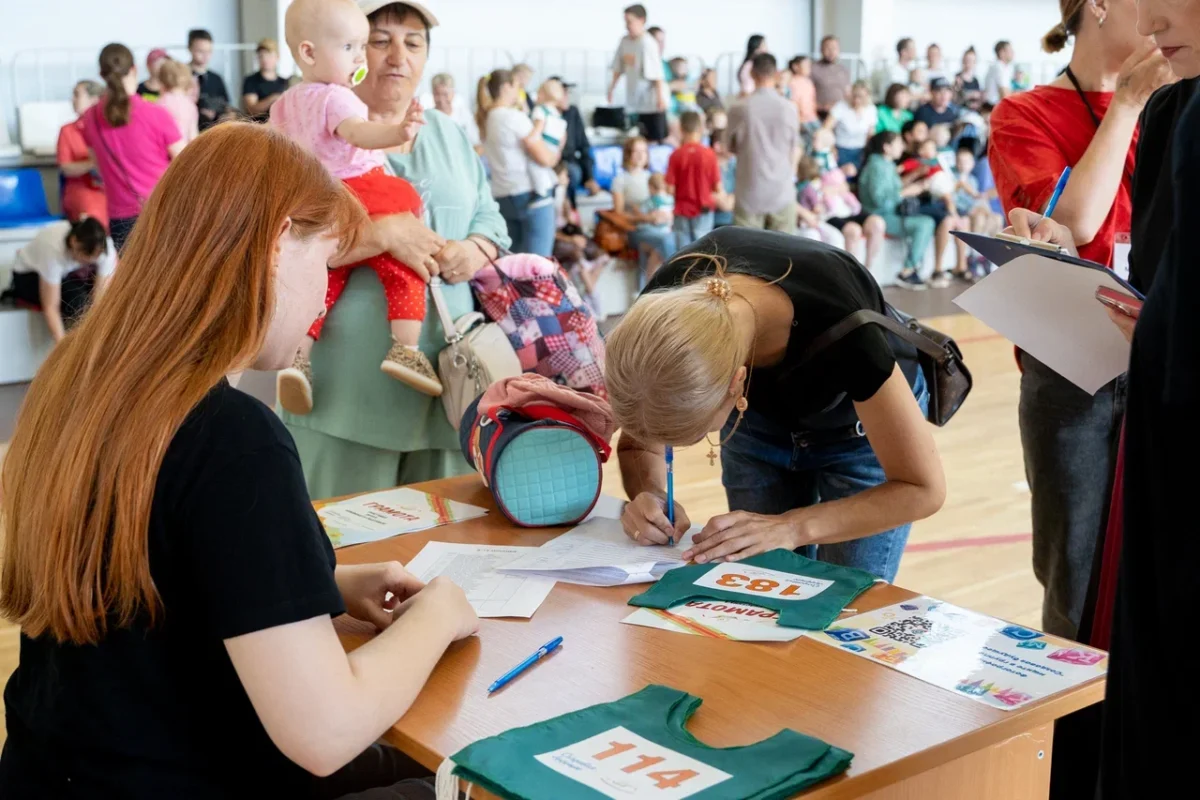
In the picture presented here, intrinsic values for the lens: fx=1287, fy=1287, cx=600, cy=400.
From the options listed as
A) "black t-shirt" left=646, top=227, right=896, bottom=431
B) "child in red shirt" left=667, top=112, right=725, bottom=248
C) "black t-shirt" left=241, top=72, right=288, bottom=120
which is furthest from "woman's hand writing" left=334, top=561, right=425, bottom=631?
"child in red shirt" left=667, top=112, right=725, bottom=248

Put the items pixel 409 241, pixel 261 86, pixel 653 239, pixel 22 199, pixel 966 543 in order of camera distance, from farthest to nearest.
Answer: pixel 653 239
pixel 261 86
pixel 22 199
pixel 966 543
pixel 409 241

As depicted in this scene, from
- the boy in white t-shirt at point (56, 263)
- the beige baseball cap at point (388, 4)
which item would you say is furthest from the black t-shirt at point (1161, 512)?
the boy in white t-shirt at point (56, 263)

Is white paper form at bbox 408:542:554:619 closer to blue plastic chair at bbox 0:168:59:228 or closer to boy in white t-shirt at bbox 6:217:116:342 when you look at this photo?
boy in white t-shirt at bbox 6:217:116:342

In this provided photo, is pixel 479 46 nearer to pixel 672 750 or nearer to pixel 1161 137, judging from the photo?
pixel 1161 137

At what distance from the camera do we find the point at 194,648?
132cm

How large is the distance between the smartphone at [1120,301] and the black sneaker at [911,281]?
9058 mm

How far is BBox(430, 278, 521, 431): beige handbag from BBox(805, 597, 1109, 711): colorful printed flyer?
101 centimetres

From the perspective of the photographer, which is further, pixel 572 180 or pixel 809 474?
pixel 572 180

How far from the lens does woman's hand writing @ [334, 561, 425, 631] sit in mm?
1702

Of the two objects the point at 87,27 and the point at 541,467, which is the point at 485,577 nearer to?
the point at 541,467

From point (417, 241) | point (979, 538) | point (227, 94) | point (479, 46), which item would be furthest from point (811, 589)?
point (479, 46)

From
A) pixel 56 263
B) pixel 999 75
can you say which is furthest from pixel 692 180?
pixel 999 75

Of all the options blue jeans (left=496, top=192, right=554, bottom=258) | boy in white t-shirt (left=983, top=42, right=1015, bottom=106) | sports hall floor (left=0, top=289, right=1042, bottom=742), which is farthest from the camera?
boy in white t-shirt (left=983, top=42, right=1015, bottom=106)

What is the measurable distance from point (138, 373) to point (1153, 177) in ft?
5.09
